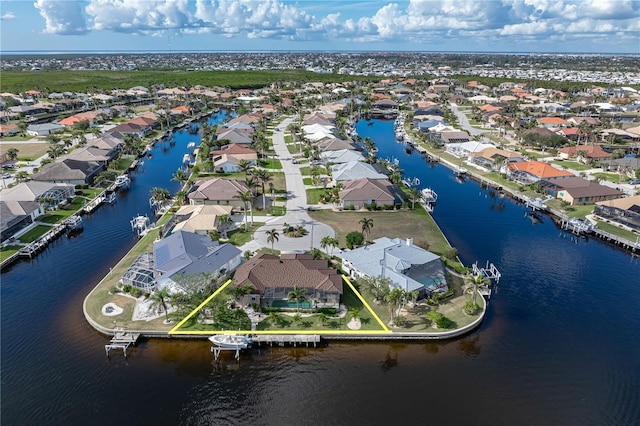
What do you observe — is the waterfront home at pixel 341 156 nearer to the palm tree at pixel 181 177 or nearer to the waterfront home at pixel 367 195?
the waterfront home at pixel 367 195

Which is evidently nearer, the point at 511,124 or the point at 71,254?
the point at 71,254

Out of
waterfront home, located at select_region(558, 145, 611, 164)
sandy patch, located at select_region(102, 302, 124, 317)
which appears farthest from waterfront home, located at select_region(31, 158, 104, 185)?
waterfront home, located at select_region(558, 145, 611, 164)

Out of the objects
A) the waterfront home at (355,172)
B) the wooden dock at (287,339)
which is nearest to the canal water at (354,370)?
the wooden dock at (287,339)

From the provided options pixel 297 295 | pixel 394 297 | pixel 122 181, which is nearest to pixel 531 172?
pixel 394 297

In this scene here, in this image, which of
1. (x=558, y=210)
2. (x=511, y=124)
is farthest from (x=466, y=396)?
(x=511, y=124)

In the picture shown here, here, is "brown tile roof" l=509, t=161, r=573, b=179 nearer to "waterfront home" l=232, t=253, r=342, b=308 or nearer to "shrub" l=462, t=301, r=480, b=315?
"shrub" l=462, t=301, r=480, b=315

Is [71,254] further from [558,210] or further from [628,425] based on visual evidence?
[558,210]

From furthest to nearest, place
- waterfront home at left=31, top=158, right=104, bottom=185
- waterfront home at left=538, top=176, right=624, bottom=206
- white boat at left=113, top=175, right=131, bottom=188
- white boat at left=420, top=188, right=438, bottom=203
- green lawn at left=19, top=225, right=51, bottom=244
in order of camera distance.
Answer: white boat at left=113, top=175, right=131, bottom=188, waterfront home at left=31, top=158, right=104, bottom=185, white boat at left=420, top=188, right=438, bottom=203, waterfront home at left=538, top=176, right=624, bottom=206, green lawn at left=19, top=225, right=51, bottom=244
